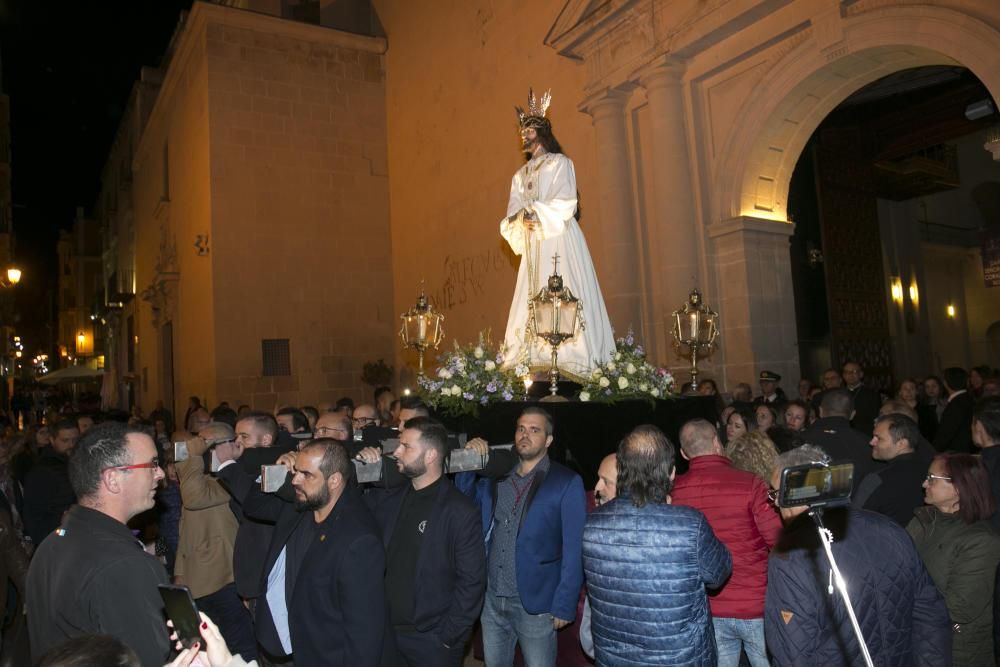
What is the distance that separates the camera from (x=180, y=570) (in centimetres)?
514

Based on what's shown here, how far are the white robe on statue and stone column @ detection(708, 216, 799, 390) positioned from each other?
3487 millimetres

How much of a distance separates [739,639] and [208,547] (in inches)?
134

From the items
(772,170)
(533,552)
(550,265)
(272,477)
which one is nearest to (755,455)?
(533,552)

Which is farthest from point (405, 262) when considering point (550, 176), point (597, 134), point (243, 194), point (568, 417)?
point (568, 417)

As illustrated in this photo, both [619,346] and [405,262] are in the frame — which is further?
[405,262]

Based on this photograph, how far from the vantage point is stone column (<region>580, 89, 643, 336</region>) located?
11016mm

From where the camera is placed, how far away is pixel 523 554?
12.9 ft

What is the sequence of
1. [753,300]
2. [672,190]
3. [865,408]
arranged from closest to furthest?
[865,408]
[753,300]
[672,190]

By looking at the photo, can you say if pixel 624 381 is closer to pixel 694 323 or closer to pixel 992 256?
pixel 694 323

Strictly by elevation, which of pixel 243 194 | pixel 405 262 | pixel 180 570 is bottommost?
pixel 180 570

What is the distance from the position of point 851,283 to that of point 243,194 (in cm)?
1238

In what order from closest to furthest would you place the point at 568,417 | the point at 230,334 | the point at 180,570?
1. the point at 180,570
2. the point at 568,417
3. the point at 230,334

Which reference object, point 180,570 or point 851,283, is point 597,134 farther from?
point 180,570

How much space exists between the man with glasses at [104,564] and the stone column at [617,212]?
28.8 feet
